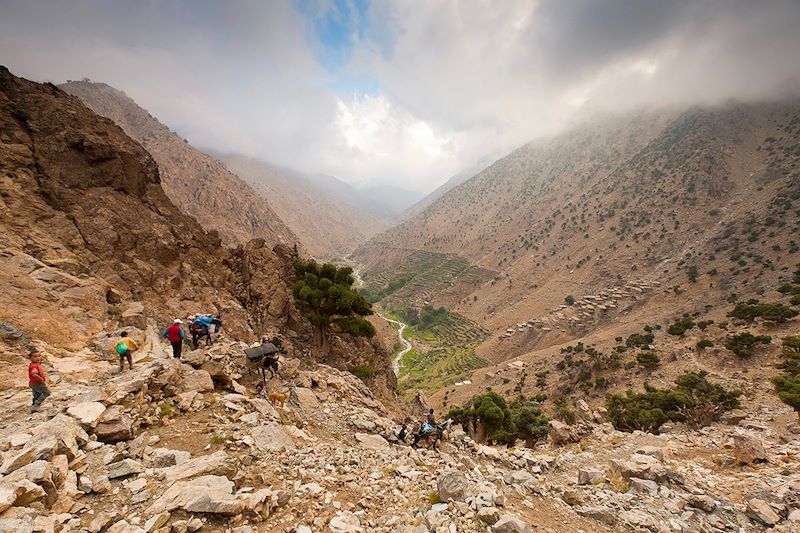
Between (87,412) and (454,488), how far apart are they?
29.4ft

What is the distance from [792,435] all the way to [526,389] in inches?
1213

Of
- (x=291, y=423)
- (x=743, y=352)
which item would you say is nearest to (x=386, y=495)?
(x=291, y=423)

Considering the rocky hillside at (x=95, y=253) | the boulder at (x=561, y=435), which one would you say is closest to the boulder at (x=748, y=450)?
the boulder at (x=561, y=435)

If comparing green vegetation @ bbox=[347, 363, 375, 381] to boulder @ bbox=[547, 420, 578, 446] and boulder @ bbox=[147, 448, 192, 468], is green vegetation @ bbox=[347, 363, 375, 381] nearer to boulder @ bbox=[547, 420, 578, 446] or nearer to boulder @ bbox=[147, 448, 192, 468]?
boulder @ bbox=[547, 420, 578, 446]

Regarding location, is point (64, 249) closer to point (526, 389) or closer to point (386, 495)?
point (386, 495)

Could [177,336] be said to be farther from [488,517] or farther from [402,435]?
[488,517]

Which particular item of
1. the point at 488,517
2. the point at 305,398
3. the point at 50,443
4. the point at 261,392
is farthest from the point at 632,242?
the point at 50,443

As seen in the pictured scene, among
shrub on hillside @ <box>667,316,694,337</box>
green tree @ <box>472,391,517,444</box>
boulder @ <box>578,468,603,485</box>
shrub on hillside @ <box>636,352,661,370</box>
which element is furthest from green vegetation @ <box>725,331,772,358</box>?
boulder @ <box>578,468,603,485</box>

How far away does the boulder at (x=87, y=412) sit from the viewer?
327 inches

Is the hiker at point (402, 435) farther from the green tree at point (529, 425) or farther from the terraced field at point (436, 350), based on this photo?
the terraced field at point (436, 350)

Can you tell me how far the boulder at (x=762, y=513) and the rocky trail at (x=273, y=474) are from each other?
46mm

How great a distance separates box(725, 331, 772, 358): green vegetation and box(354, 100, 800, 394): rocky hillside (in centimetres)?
1749

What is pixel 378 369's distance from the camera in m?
34.8

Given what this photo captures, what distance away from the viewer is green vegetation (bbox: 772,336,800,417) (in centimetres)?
2070
